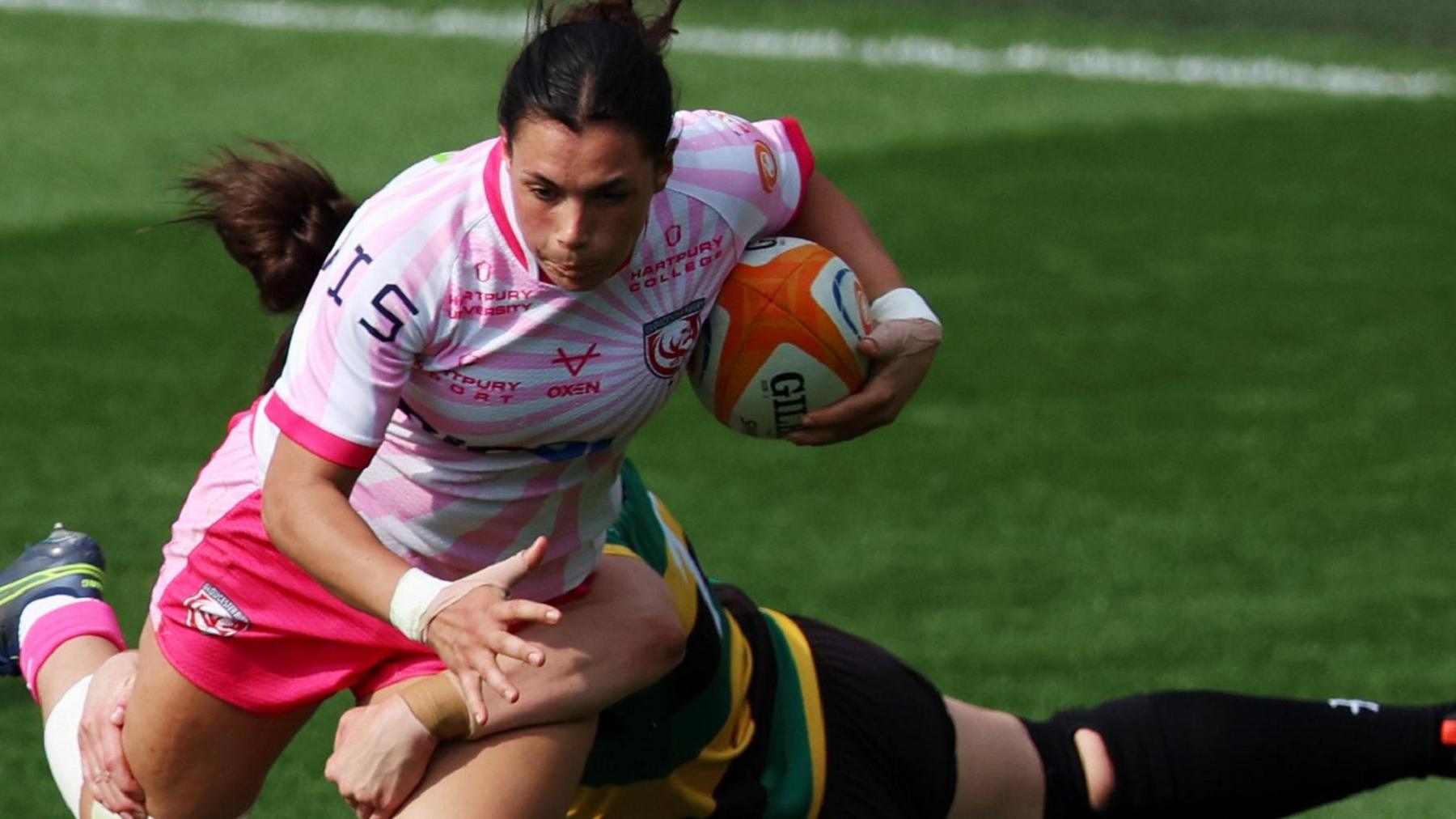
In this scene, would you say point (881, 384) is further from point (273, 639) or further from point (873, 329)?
point (273, 639)

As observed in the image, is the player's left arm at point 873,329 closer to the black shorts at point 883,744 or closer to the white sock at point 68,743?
the black shorts at point 883,744

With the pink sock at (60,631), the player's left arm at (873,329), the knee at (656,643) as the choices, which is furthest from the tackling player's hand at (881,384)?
the pink sock at (60,631)

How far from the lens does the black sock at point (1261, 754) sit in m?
4.93

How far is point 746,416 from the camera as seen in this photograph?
4.34m

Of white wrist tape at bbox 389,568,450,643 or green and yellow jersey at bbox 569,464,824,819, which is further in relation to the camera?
green and yellow jersey at bbox 569,464,824,819

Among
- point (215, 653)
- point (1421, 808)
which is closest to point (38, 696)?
point (215, 653)

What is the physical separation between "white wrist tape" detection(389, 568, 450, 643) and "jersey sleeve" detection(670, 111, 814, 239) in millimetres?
863

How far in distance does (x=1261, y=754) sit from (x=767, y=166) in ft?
5.22

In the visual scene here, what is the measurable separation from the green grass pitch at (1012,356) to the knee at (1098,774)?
753mm

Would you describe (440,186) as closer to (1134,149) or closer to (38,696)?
(38,696)

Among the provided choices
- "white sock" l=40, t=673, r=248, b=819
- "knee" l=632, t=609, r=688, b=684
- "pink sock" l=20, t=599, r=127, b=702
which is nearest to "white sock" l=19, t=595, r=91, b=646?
"pink sock" l=20, t=599, r=127, b=702

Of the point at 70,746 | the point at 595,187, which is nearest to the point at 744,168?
the point at 595,187

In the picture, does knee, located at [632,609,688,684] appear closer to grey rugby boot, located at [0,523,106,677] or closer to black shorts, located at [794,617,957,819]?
black shorts, located at [794,617,957,819]

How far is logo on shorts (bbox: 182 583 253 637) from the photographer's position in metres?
4.35
